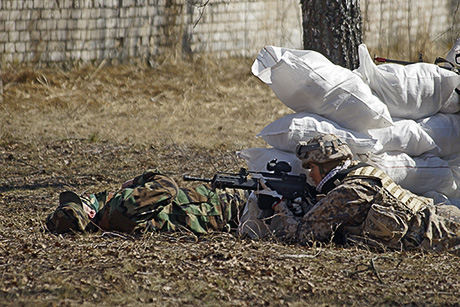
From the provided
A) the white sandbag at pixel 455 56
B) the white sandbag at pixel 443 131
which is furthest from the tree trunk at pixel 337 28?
the white sandbag at pixel 443 131

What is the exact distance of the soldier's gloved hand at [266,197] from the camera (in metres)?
3.65

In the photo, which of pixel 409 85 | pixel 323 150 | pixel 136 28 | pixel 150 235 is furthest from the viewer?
pixel 136 28

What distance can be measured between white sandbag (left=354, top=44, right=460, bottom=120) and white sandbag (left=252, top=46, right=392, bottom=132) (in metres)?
0.16

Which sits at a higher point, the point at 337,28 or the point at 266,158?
the point at 337,28

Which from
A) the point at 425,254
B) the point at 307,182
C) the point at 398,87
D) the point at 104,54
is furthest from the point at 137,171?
the point at 104,54

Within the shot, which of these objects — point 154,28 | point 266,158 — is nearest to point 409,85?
point 266,158

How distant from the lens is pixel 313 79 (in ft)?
12.3

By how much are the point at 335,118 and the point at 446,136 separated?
838mm

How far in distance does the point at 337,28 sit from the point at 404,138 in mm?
1587

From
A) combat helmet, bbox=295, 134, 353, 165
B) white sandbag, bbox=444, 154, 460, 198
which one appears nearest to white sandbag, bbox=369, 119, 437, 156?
white sandbag, bbox=444, 154, 460, 198

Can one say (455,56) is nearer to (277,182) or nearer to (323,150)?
(323,150)

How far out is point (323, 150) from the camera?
350cm

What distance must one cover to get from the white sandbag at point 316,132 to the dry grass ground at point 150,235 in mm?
707

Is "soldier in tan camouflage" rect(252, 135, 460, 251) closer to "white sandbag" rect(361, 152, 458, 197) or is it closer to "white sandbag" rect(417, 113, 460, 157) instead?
"white sandbag" rect(361, 152, 458, 197)
